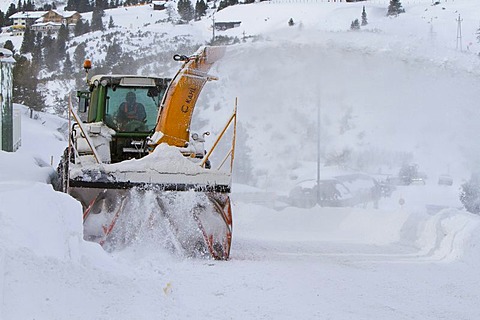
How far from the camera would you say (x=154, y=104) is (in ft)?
31.7

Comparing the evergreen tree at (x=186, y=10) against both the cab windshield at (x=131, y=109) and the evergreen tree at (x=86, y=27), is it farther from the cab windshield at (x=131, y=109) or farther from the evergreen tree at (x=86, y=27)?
the cab windshield at (x=131, y=109)

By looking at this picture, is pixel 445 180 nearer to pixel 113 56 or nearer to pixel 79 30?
pixel 113 56

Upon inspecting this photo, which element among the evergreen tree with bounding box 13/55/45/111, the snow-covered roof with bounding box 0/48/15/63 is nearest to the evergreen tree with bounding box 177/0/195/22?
the evergreen tree with bounding box 13/55/45/111

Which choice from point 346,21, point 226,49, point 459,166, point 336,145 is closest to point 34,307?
point 226,49

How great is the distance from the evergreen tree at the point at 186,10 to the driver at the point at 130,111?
104067 millimetres

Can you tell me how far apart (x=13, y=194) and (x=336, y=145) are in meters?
33.3

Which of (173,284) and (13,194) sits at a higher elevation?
(13,194)

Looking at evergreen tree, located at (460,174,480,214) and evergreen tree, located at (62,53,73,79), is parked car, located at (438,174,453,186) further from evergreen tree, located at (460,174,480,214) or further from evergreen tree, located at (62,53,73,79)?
Answer: evergreen tree, located at (62,53,73,79)

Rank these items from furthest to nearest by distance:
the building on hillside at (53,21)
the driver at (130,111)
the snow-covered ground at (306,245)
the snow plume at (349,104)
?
the building on hillside at (53,21) → the snow plume at (349,104) → the driver at (130,111) → the snow-covered ground at (306,245)

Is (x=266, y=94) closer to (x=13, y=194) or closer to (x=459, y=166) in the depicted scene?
(x=459, y=166)

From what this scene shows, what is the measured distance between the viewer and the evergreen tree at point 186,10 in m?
114

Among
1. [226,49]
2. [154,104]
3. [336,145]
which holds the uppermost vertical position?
[226,49]

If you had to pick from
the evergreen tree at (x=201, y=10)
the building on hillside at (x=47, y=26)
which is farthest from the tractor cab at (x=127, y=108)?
the building on hillside at (x=47, y=26)

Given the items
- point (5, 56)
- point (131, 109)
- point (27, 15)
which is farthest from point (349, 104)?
point (27, 15)
